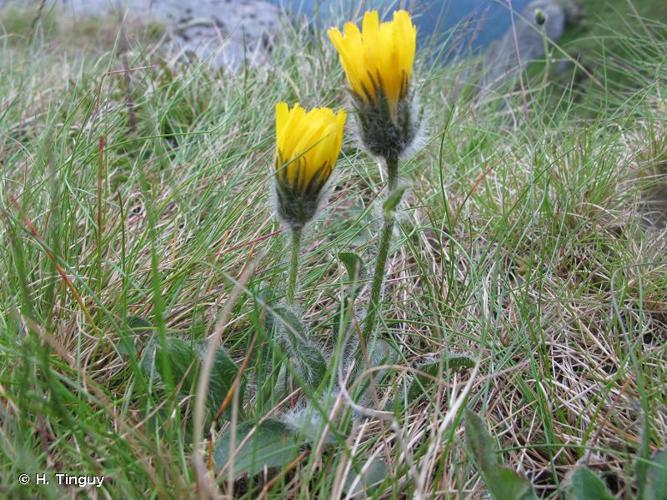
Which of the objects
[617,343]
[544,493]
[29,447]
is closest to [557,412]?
[544,493]

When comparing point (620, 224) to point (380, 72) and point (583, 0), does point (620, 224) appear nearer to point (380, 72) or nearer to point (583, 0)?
point (380, 72)

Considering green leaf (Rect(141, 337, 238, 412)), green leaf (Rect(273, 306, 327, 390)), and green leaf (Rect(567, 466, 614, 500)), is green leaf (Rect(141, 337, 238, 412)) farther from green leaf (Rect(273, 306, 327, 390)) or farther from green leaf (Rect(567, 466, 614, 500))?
green leaf (Rect(567, 466, 614, 500))

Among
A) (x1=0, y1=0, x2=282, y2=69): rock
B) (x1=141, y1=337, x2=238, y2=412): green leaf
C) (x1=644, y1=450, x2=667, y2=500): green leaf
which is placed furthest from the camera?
(x1=0, y1=0, x2=282, y2=69): rock

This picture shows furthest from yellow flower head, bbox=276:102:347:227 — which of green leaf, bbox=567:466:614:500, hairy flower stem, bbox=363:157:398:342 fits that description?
green leaf, bbox=567:466:614:500

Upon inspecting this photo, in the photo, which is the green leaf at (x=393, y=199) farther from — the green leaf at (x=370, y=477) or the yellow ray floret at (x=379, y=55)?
the green leaf at (x=370, y=477)

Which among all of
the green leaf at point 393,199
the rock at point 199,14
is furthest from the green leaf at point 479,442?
the rock at point 199,14

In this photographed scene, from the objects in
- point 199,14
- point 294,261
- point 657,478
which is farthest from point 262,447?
point 199,14
